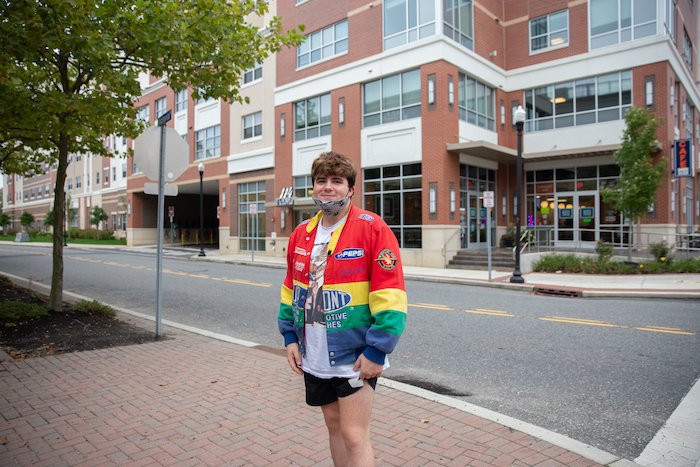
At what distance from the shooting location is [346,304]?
2.50 m

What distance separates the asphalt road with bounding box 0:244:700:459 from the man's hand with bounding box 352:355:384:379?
2514 mm

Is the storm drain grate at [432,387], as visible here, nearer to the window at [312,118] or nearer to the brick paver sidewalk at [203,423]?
the brick paver sidewalk at [203,423]

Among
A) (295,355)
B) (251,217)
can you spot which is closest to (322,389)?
(295,355)

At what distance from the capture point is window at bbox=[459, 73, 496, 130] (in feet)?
72.9

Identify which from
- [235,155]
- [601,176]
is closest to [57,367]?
[601,176]

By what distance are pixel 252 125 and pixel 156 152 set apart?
24597 millimetres

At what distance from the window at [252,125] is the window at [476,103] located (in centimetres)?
1352

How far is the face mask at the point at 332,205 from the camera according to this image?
2598 mm

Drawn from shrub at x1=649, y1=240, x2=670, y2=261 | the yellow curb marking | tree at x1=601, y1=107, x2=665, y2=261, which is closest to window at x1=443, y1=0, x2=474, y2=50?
tree at x1=601, y1=107, x2=665, y2=261

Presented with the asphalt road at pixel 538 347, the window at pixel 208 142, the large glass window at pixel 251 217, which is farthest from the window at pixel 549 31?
the window at pixel 208 142

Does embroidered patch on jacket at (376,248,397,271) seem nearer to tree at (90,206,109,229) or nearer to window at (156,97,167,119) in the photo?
window at (156,97,167,119)

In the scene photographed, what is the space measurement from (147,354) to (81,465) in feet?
9.67

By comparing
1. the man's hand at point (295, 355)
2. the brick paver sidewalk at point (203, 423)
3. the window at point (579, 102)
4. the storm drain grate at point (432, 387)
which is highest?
the window at point (579, 102)

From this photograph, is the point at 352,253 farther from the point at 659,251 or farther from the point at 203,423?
the point at 659,251
